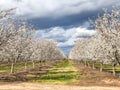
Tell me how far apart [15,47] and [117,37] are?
3596 cm

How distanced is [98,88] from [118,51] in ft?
35.1

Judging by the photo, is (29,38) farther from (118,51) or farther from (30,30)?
(118,51)

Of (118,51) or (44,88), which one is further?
(118,51)

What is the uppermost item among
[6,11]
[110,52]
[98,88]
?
[6,11]

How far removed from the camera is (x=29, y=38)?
9169cm

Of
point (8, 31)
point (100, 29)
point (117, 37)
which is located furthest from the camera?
point (8, 31)

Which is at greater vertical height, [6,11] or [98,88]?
[6,11]

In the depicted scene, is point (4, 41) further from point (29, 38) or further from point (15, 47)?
point (29, 38)

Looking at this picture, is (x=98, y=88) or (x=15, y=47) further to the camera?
(x=15, y=47)

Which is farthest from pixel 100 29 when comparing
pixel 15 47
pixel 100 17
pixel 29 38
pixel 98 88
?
pixel 29 38

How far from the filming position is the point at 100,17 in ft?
187

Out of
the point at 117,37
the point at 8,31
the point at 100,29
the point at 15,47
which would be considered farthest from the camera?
the point at 15,47

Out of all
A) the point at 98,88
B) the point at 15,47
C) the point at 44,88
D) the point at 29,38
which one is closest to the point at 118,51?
the point at 98,88

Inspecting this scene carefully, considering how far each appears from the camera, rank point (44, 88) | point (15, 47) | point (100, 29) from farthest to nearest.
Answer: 1. point (15, 47)
2. point (100, 29)
3. point (44, 88)
